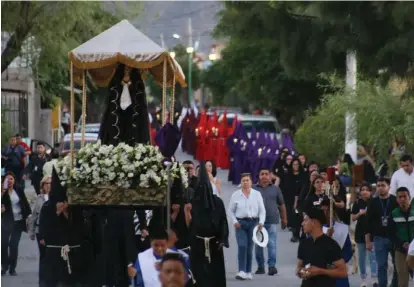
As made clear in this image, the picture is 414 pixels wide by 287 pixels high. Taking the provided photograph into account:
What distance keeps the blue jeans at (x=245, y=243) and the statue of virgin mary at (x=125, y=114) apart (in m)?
3.59

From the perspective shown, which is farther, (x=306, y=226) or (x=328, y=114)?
(x=328, y=114)

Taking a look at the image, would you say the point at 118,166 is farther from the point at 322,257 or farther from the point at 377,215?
the point at 322,257

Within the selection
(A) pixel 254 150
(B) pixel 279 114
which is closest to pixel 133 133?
(A) pixel 254 150

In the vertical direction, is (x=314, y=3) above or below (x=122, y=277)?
above

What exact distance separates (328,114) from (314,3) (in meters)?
20.2

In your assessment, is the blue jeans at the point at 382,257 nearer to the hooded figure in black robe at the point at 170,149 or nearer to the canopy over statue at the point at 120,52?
the hooded figure in black robe at the point at 170,149

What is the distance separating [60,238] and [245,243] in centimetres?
486

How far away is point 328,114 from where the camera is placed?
3509 centimetres

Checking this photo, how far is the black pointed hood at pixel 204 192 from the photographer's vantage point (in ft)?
60.4

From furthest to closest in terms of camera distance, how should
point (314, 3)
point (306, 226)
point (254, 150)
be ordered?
point (254, 150) → point (314, 3) → point (306, 226)

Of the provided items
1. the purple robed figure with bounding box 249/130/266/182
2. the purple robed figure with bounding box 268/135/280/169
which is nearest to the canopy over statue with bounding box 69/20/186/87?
the purple robed figure with bounding box 268/135/280/169

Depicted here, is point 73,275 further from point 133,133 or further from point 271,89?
point 271,89

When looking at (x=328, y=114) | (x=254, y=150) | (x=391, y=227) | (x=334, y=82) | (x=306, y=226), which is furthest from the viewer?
(x=254, y=150)

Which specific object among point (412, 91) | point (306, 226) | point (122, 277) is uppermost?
point (412, 91)
